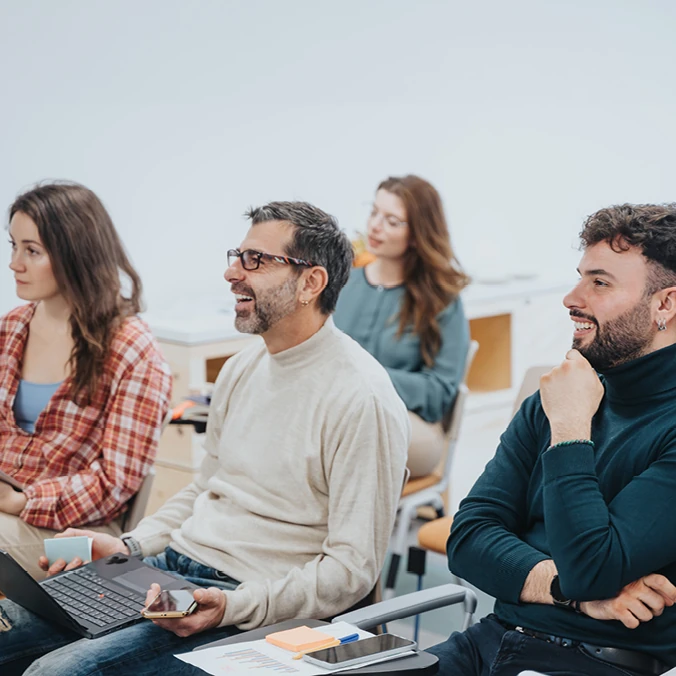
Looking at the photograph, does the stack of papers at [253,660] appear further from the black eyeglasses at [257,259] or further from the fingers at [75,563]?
the black eyeglasses at [257,259]

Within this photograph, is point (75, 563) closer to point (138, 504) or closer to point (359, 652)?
point (138, 504)

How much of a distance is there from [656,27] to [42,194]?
160 inches

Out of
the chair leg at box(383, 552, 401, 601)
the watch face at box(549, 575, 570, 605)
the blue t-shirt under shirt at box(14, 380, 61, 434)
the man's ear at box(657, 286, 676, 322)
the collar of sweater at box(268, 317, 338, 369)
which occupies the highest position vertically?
the man's ear at box(657, 286, 676, 322)

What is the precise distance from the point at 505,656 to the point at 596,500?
32 centimetres

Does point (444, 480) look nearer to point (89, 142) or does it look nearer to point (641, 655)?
point (641, 655)

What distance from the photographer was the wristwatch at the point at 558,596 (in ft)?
5.17

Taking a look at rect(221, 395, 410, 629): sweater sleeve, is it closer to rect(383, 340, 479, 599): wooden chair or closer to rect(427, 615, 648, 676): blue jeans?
rect(427, 615, 648, 676): blue jeans

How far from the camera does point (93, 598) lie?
6.00 feet

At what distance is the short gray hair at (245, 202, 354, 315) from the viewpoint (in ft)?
6.57

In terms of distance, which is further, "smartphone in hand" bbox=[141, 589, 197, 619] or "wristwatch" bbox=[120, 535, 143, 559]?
"wristwatch" bbox=[120, 535, 143, 559]

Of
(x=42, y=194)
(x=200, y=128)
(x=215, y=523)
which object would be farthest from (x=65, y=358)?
(x=200, y=128)

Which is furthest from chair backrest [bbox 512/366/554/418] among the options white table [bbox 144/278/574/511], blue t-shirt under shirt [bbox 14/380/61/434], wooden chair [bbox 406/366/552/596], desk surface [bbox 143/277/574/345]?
white table [bbox 144/278/574/511]

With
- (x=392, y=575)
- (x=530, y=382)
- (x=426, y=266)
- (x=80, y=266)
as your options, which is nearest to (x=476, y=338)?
(x=426, y=266)

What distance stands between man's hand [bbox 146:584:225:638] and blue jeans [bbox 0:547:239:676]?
1.8 inches
